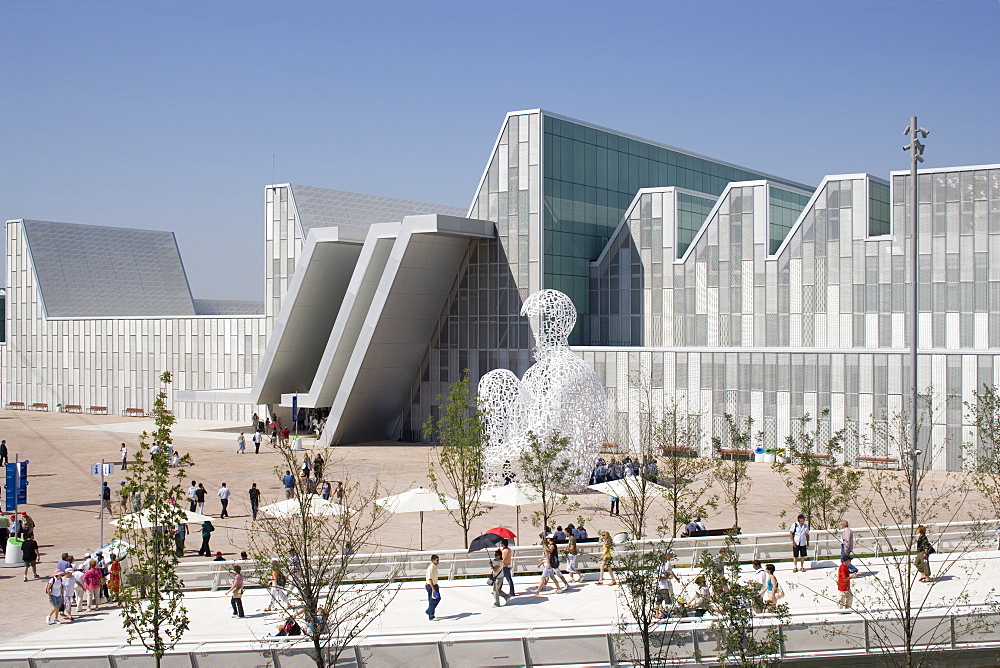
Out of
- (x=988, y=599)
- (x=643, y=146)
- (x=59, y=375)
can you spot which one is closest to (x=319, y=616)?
(x=988, y=599)

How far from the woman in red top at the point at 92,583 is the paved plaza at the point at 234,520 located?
58 cm

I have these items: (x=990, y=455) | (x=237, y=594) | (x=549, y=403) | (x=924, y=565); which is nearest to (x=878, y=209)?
(x=990, y=455)

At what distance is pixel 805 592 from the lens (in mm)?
21922

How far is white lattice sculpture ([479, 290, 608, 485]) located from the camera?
36031 mm

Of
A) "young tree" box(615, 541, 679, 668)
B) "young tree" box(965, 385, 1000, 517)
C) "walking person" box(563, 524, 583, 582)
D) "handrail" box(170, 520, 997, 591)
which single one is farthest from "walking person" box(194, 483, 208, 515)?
"young tree" box(965, 385, 1000, 517)

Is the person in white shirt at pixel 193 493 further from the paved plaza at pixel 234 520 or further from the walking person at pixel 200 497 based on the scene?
the paved plaza at pixel 234 520

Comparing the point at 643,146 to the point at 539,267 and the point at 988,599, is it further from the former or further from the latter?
the point at 988,599

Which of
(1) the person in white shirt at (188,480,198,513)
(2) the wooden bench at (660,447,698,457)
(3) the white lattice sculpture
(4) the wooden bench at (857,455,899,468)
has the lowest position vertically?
(1) the person in white shirt at (188,480,198,513)

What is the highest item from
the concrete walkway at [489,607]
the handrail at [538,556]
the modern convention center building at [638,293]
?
the modern convention center building at [638,293]

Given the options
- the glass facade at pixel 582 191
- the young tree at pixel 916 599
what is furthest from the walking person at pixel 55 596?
the glass facade at pixel 582 191

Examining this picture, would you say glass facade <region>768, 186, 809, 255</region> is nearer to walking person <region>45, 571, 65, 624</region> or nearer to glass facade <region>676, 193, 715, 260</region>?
glass facade <region>676, 193, 715, 260</region>

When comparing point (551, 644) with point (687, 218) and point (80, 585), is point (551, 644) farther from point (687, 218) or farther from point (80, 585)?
point (687, 218)

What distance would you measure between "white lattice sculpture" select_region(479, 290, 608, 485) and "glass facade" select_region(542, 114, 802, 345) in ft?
45.8

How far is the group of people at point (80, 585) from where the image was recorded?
71.4 feet
